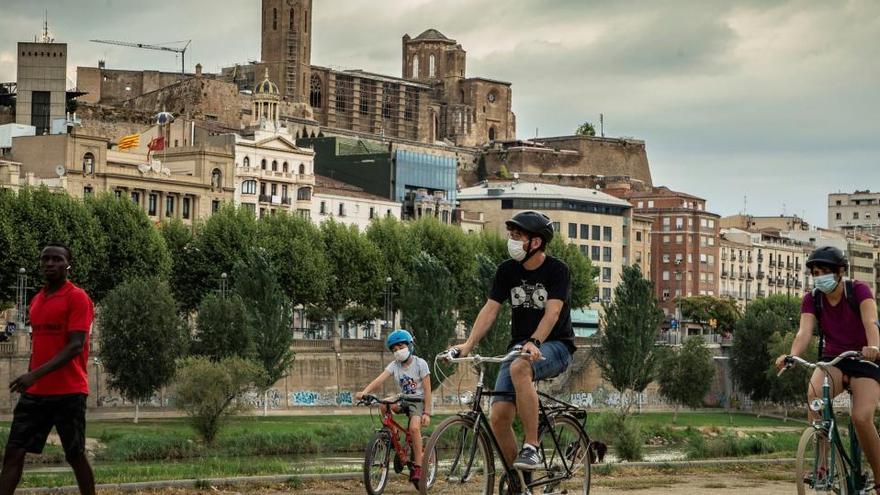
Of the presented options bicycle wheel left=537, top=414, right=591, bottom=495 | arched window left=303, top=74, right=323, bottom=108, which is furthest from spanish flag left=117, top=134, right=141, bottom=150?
bicycle wheel left=537, top=414, right=591, bottom=495

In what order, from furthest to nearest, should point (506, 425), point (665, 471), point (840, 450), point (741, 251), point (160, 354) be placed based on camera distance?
point (741, 251) < point (160, 354) < point (665, 471) < point (840, 450) < point (506, 425)

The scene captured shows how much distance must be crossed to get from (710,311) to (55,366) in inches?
5741

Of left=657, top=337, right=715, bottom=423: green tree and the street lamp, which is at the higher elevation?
the street lamp

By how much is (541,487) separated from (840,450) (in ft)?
9.81

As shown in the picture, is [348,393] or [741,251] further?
[741,251]

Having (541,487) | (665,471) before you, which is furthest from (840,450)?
(665,471)

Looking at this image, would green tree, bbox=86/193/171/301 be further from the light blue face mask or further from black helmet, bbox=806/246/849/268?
the light blue face mask

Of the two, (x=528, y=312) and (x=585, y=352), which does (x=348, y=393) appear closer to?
(x=585, y=352)

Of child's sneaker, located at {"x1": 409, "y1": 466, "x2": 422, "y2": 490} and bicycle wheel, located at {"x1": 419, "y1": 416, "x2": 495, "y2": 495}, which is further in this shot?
child's sneaker, located at {"x1": 409, "y1": 466, "x2": 422, "y2": 490}

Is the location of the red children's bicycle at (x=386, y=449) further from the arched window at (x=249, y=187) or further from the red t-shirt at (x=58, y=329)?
the arched window at (x=249, y=187)

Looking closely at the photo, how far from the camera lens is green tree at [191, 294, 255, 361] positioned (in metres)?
75.6

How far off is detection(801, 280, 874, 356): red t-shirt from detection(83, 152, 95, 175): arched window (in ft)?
309

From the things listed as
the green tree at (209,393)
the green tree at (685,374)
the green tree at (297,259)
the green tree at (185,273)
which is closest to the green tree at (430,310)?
the green tree at (297,259)

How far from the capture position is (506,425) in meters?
15.2
